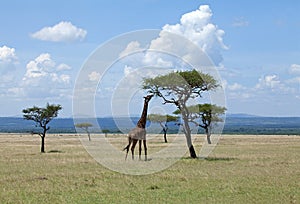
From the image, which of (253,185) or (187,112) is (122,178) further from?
(187,112)

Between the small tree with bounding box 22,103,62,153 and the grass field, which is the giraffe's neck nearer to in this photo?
the grass field

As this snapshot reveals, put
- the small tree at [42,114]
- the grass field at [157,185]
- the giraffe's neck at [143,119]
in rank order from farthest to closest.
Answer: the small tree at [42,114] < the giraffe's neck at [143,119] < the grass field at [157,185]

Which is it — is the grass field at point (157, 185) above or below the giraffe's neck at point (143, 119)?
below

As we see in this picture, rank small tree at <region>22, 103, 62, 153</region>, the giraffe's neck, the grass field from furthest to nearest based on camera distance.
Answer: small tree at <region>22, 103, 62, 153</region> < the giraffe's neck < the grass field

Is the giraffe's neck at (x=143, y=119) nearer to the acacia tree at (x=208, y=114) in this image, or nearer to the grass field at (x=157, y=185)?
the grass field at (x=157, y=185)

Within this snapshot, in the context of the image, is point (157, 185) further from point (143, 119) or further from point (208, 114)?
point (208, 114)

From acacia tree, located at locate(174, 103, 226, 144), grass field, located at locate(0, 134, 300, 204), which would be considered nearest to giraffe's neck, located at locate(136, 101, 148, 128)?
grass field, located at locate(0, 134, 300, 204)

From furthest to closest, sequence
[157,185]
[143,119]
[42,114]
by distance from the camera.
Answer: [42,114], [143,119], [157,185]

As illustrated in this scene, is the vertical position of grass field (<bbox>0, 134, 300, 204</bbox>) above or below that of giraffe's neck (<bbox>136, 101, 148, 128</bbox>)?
below

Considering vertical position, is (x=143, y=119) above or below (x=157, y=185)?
above

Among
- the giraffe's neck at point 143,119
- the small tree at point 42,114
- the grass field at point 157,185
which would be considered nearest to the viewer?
the grass field at point 157,185

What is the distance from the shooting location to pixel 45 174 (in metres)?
27.3

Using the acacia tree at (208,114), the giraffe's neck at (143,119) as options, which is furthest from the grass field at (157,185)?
the acacia tree at (208,114)

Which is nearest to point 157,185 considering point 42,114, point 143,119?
point 143,119
